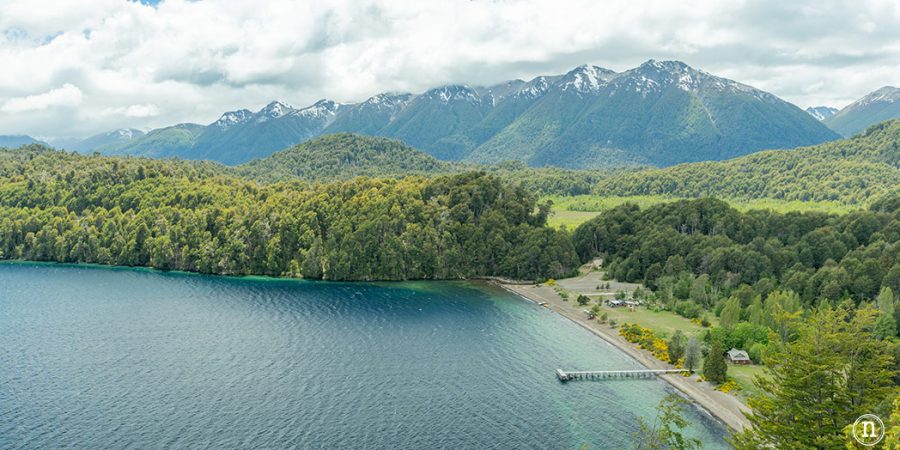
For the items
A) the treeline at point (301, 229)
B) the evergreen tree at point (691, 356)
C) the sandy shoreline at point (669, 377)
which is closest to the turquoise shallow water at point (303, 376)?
the sandy shoreline at point (669, 377)

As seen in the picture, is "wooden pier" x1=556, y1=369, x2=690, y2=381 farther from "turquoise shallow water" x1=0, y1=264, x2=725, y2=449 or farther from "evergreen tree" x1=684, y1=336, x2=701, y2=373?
"turquoise shallow water" x1=0, y1=264, x2=725, y2=449

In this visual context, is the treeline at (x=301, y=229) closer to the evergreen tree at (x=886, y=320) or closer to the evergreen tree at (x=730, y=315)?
the evergreen tree at (x=730, y=315)

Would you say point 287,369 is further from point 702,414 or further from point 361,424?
point 702,414

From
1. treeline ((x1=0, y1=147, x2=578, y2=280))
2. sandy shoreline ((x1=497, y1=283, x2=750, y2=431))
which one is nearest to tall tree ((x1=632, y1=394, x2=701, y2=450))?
sandy shoreline ((x1=497, y1=283, x2=750, y2=431))

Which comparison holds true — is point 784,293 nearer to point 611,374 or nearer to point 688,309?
point 688,309

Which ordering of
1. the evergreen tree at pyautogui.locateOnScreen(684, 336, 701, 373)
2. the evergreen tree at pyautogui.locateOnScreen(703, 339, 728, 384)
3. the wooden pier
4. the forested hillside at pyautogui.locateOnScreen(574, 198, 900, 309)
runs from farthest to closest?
the forested hillside at pyautogui.locateOnScreen(574, 198, 900, 309) < the evergreen tree at pyautogui.locateOnScreen(684, 336, 701, 373) < the wooden pier < the evergreen tree at pyautogui.locateOnScreen(703, 339, 728, 384)

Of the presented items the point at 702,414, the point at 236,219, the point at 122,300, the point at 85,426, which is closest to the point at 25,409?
the point at 85,426
